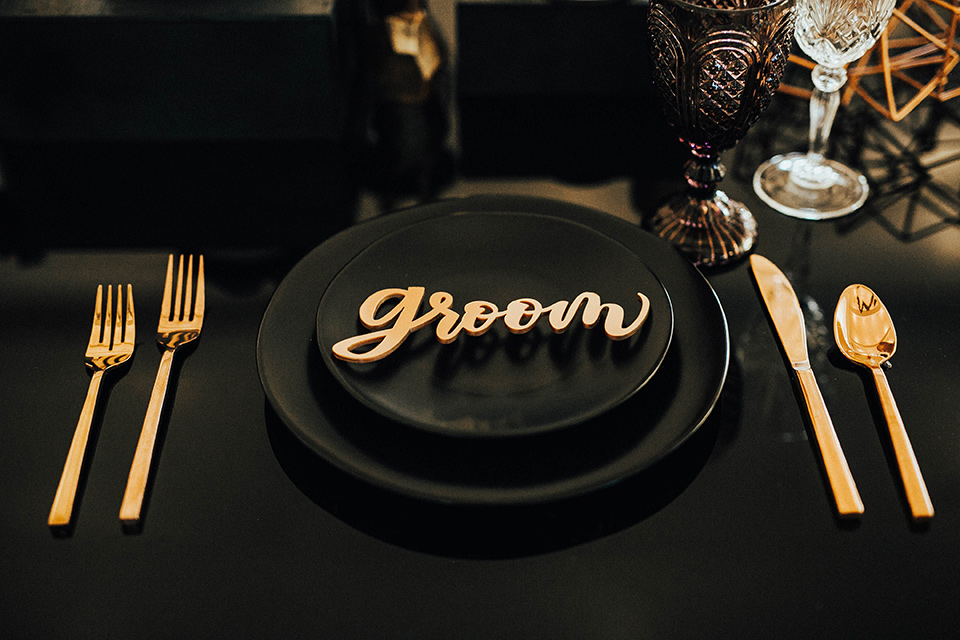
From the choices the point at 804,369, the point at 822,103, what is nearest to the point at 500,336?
the point at 804,369

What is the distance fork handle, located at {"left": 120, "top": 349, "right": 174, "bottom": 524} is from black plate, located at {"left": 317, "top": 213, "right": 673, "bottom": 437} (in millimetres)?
116

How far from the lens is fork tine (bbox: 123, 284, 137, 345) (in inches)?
22.5

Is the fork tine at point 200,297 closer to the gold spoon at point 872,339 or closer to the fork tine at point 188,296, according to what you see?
the fork tine at point 188,296

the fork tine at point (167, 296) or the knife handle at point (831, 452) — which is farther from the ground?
the fork tine at point (167, 296)

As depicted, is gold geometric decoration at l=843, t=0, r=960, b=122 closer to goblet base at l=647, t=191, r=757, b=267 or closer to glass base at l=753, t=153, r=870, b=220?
glass base at l=753, t=153, r=870, b=220

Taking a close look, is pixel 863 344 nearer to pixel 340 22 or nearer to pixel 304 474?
pixel 304 474

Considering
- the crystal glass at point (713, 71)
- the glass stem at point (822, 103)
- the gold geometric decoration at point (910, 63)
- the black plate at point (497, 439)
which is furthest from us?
the gold geometric decoration at point (910, 63)

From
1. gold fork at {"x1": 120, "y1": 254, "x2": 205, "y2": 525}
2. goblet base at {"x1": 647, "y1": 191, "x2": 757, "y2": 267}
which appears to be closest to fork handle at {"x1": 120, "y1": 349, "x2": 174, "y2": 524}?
gold fork at {"x1": 120, "y1": 254, "x2": 205, "y2": 525}

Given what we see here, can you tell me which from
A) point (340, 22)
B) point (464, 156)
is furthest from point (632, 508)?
point (340, 22)

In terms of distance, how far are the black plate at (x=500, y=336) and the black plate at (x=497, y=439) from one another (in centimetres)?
1

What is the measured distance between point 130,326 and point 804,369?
A: 0.47m

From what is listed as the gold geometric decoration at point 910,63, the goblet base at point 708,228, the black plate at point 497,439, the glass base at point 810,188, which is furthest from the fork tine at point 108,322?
the gold geometric decoration at point 910,63

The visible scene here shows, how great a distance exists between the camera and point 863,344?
1.87 feet

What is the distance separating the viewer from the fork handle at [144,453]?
0.46 meters
